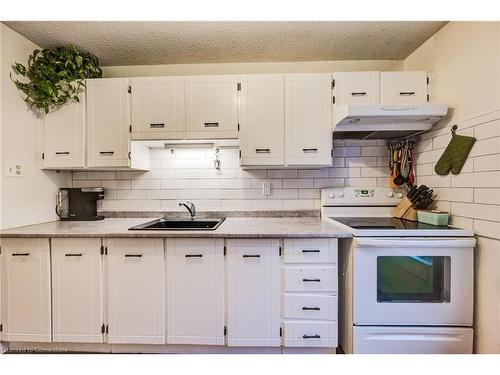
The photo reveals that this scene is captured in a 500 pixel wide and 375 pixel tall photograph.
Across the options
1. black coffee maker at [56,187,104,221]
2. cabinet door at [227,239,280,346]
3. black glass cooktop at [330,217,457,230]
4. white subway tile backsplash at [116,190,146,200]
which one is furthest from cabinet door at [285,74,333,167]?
black coffee maker at [56,187,104,221]

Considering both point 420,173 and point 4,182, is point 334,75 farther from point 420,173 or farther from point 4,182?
point 4,182

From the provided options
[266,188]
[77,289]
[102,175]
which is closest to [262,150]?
[266,188]

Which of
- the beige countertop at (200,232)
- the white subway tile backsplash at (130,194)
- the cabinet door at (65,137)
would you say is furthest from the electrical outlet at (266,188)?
the cabinet door at (65,137)

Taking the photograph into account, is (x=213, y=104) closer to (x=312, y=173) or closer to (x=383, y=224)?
(x=312, y=173)

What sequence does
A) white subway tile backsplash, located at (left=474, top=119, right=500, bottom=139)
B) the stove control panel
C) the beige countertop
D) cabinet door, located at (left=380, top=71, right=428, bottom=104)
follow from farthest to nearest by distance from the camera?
1. the stove control panel
2. cabinet door, located at (left=380, top=71, right=428, bottom=104)
3. the beige countertop
4. white subway tile backsplash, located at (left=474, top=119, right=500, bottom=139)

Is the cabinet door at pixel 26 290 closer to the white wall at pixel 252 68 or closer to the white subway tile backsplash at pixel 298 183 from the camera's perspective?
the white wall at pixel 252 68

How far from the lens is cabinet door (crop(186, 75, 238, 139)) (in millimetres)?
2016

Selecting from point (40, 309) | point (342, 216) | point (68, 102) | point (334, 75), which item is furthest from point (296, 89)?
point (40, 309)

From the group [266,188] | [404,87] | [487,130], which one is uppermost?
[404,87]

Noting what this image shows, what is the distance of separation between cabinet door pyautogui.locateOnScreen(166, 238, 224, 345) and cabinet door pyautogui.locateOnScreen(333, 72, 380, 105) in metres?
1.46

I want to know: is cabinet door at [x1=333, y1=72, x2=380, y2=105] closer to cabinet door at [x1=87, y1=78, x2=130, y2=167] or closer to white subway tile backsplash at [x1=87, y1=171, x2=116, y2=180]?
cabinet door at [x1=87, y1=78, x2=130, y2=167]

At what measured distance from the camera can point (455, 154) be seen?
5.49 ft

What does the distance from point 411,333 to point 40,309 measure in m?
2.44

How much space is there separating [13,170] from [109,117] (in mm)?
769
